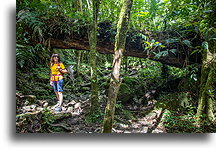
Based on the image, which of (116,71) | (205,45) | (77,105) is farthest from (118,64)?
(205,45)

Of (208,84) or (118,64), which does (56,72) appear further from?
(208,84)

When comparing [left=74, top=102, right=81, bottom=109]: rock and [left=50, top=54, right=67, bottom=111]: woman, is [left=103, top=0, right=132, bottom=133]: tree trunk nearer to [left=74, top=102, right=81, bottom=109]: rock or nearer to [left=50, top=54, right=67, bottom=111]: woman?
[left=74, top=102, right=81, bottom=109]: rock

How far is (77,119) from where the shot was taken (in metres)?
1.49

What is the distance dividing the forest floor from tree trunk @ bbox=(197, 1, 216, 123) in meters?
0.54

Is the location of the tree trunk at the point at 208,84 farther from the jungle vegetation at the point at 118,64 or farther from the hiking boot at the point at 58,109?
the hiking boot at the point at 58,109

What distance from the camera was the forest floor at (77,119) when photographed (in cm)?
132

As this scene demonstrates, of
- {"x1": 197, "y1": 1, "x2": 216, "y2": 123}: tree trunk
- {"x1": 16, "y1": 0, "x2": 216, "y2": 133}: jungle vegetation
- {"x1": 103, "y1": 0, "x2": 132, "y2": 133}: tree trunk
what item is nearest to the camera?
{"x1": 103, "y1": 0, "x2": 132, "y2": 133}: tree trunk

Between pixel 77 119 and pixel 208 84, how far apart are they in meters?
1.74

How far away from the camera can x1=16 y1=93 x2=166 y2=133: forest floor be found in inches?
52.1

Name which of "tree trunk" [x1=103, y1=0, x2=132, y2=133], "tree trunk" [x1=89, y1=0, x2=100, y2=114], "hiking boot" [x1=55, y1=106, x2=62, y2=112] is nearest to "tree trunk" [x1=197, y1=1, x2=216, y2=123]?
"tree trunk" [x1=103, y1=0, x2=132, y2=133]

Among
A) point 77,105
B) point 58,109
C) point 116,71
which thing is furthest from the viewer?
point 77,105

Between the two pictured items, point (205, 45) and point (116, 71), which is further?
point (205, 45)

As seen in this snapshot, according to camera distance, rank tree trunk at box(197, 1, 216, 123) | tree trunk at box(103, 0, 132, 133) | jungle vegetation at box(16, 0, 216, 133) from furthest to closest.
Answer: tree trunk at box(197, 1, 216, 123) < jungle vegetation at box(16, 0, 216, 133) < tree trunk at box(103, 0, 132, 133)

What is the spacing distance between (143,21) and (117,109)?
128cm
